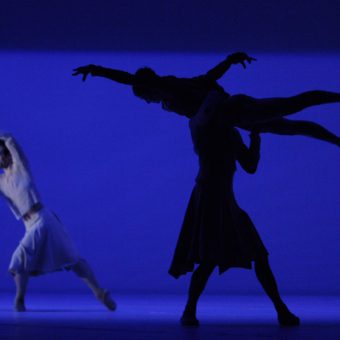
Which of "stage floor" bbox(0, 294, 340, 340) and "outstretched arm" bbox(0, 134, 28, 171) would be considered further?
"outstretched arm" bbox(0, 134, 28, 171)

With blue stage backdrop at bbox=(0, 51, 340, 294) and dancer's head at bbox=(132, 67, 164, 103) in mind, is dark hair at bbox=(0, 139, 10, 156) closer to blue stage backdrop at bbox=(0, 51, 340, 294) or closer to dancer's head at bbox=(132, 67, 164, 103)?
dancer's head at bbox=(132, 67, 164, 103)

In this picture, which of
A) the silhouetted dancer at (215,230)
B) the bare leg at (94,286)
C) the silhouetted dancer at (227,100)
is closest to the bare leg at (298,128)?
the silhouetted dancer at (227,100)

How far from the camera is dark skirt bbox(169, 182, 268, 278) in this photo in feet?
13.0

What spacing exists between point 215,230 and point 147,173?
349cm

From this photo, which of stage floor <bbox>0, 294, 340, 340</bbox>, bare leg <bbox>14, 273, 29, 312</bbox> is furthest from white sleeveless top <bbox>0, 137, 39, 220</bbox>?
stage floor <bbox>0, 294, 340, 340</bbox>

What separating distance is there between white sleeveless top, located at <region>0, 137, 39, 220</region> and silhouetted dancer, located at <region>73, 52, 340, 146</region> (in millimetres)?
1288

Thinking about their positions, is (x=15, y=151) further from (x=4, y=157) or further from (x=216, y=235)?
(x=216, y=235)

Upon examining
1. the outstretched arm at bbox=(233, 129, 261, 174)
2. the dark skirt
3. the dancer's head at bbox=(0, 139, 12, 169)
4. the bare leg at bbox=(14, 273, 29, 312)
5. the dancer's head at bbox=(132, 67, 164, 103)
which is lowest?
the bare leg at bbox=(14, 273, 29, 312)

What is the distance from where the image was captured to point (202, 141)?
402 centimetres

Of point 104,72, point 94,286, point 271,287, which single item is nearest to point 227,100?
point 104,72

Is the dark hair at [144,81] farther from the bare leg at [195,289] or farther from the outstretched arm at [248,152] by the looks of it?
the bare leg at [195,289]

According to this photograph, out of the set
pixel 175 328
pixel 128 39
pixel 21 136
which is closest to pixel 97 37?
pixel 128 39

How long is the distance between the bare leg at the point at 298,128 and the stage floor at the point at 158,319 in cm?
87

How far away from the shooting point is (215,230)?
3980 millimetres
